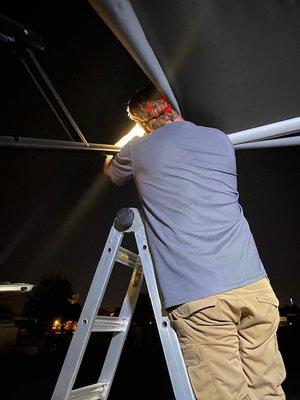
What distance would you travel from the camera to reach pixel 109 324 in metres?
2.21

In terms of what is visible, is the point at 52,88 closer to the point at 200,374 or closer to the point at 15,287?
the point at 15,287

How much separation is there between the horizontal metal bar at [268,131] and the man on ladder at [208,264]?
54 cm

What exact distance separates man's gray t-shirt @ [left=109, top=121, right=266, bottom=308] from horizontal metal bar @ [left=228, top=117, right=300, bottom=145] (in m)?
0.54

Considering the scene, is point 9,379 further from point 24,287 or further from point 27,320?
point 27,320

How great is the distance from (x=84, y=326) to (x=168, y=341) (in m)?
0.47

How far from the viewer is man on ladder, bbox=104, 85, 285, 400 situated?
159 centimetres

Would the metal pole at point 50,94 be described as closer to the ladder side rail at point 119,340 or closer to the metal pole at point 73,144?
the metal pole at point 73,144

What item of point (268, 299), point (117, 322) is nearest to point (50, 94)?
point (117, 322)

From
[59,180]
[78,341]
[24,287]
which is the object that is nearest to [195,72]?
[78,341]

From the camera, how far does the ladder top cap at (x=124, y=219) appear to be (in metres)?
2.18

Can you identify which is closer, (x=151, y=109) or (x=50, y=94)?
(x=151, y=109)

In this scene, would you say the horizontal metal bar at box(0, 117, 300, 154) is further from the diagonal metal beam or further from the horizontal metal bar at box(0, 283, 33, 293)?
the horizontal metal bar at box(0, 283, 33, 293)

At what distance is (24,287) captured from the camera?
→ 2898 millimetres

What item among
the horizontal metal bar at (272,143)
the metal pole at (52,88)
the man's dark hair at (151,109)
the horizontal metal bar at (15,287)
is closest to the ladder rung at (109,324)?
the horizontal metal bar at (15,287)
